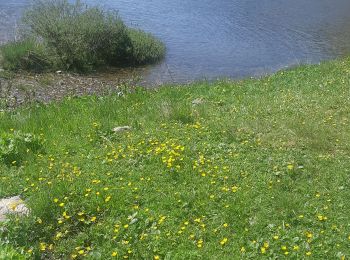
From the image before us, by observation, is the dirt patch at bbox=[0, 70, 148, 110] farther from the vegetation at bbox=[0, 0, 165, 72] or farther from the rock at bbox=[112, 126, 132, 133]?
the rock at bbox=[112, 126, 132, 133]

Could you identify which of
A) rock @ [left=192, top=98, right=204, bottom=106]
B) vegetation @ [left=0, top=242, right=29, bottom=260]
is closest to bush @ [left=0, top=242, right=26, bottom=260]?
vegetation @ [left=0, top=242, right=29, bottom=260]

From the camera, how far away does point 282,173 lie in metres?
7.14

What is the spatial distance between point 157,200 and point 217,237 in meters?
1.03

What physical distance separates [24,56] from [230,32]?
10.6m

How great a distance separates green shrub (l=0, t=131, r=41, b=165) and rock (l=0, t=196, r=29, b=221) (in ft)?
3.55

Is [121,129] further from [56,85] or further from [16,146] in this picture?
[56,85]

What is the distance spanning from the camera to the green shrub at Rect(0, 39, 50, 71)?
1648 centimetres

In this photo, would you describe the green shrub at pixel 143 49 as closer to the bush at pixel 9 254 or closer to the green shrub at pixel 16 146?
the green shrub at pixel 16 146

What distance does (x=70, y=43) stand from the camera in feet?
57.2

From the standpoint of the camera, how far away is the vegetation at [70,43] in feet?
56.1

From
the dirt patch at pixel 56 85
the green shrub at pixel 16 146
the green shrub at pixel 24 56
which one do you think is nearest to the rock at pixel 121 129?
the green shrub at pixel 16 146

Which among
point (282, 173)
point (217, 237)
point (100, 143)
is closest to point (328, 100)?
point (282, 173)

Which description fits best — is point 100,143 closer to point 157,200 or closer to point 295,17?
point 157,200

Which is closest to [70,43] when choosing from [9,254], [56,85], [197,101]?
[56,85]
